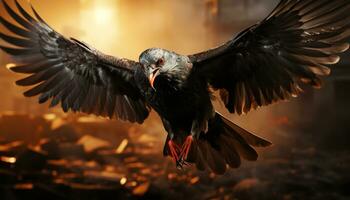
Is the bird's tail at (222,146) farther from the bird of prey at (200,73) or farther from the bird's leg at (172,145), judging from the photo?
the bird's leg at (172,145)

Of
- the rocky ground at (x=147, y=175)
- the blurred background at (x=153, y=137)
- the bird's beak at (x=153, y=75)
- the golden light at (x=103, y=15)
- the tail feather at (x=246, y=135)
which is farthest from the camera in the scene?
the golden light at (x=103, y=15)

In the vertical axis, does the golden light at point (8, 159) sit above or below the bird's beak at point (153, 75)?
above

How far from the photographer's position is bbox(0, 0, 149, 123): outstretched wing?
346 centimetres

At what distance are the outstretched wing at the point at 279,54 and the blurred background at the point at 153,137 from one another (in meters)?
3.51

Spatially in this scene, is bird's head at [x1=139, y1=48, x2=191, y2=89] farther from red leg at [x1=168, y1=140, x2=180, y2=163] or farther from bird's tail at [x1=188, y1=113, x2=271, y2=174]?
bird's tail at [x1=188, y1=113, x2=271, y2=174]

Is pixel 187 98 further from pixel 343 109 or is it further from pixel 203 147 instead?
pixel 343 109

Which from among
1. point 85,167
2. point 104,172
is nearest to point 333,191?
point 104,172

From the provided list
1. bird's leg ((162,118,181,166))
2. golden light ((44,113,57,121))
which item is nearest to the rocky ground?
golden light ((44,113,57,121))

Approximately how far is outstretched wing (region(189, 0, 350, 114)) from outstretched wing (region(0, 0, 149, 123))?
79 cm

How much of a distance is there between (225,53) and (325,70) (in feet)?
2.30

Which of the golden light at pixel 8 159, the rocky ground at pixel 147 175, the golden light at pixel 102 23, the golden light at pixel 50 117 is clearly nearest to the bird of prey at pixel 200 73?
the rocky ground at pixel 147 175

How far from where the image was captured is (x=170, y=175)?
8047mm

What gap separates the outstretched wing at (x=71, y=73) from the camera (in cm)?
346

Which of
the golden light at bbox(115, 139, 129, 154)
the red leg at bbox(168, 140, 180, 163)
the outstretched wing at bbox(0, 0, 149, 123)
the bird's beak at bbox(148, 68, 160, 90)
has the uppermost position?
the golden light at bbox(115, 139, 129, 154)
